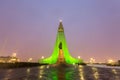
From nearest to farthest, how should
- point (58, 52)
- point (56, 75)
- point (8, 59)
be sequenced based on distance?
point (56, 75)
point (58, 52)
point (8, 59)

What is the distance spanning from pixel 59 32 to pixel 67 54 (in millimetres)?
10783

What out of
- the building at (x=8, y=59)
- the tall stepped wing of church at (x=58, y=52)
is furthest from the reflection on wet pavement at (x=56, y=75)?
the building at (x=8, y=59)

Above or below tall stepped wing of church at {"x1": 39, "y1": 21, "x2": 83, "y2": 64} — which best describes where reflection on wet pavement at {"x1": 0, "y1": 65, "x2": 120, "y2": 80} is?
below

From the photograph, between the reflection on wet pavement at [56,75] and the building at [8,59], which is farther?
the building at [8,59]

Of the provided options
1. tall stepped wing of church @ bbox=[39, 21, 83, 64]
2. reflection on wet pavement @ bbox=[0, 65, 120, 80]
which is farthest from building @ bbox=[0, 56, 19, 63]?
reflection on wet pavement @ bbox=[0, 65, 120, 80]

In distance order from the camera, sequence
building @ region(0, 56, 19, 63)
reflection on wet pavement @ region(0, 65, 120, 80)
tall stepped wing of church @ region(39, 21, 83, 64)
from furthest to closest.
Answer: building @ region(0, 56, 19, 63) < tall stepped wing of church @ region(39, 21, 83, 64) < reflection on wet pavement @ region(0, 65, 120, 80)

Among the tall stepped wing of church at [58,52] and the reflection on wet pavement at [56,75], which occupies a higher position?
the tall stepped wing of church at [58,52]

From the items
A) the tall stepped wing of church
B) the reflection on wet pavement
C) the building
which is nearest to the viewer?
the reflection on wet pavement

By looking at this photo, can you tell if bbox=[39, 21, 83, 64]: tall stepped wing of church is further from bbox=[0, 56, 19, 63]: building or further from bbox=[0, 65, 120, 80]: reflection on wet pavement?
bbox=[0, 65, 120, 80]: reflection on wet pavement

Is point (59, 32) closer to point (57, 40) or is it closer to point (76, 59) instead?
point (57, 40)

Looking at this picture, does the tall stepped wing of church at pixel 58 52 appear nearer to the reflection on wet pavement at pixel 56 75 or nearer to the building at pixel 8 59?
the building at pixel 8 59

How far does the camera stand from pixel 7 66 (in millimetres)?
56156

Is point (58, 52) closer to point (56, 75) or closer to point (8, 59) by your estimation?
point (56, 75)

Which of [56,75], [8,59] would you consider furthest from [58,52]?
[8,59]
